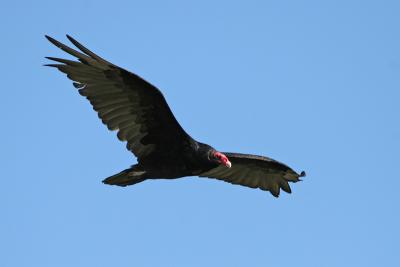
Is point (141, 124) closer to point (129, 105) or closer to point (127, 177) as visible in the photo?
point (129, 105)

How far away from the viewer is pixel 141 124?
34.7 feet

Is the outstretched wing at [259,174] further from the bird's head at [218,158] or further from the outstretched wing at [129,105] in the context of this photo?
the outstretched wing at [129,105]

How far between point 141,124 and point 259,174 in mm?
2812

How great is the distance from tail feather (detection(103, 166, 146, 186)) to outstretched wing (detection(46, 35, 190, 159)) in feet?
0.77

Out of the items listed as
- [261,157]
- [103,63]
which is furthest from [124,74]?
[261,157]

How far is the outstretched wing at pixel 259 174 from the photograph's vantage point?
40.8ft

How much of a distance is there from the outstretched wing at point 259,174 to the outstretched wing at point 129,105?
1.94 metres

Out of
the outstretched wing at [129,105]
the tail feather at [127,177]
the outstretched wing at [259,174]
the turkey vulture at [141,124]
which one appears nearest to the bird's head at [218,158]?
the turkey vulture at [141,124]

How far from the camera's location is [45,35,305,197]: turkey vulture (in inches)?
399

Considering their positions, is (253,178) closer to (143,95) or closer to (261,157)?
(261,157)

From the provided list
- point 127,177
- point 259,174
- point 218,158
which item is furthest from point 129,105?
point 259,174

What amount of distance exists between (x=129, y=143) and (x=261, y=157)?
2328mm

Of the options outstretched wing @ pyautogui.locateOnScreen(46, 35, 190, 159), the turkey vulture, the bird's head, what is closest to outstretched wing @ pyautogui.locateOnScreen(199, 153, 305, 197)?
the bird's head

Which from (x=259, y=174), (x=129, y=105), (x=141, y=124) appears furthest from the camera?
(x=259, y=174)
